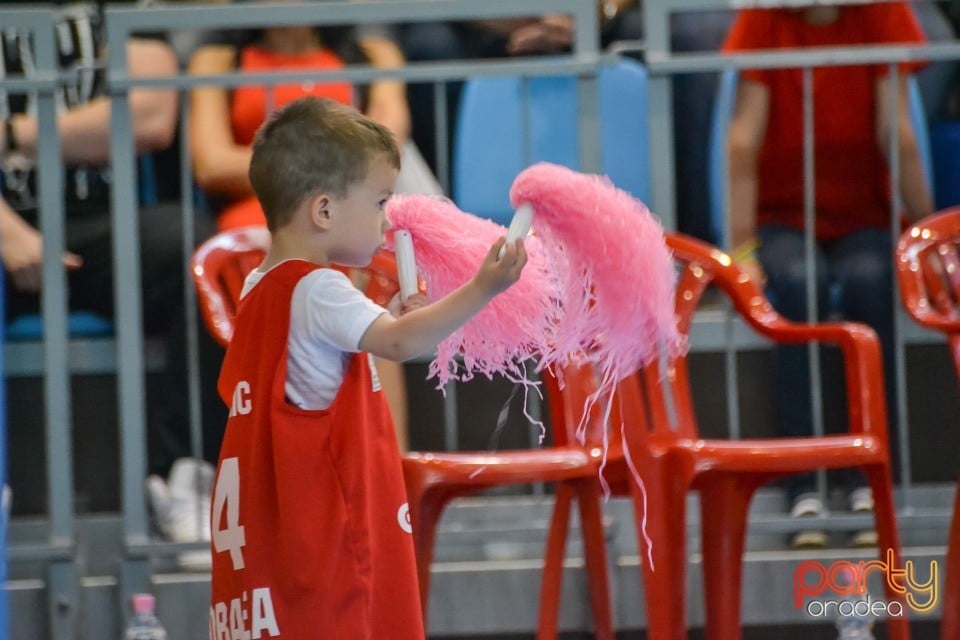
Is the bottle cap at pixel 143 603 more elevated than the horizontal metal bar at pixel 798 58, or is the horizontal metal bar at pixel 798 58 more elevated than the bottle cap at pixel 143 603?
the horizontal metal bar at pixel 798 58

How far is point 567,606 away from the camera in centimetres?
303

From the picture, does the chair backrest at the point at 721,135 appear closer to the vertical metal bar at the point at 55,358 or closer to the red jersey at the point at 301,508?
the vertical metal bar at the point at 55,358

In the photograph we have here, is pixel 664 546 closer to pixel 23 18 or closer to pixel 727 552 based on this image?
pixel 727 552

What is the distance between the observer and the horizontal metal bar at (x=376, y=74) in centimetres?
300

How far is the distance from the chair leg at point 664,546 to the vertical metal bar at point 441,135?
1.15m

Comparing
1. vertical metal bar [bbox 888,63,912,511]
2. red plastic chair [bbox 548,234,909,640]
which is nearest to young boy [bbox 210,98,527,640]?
red plastic chair [bbox 548,234,909,640]

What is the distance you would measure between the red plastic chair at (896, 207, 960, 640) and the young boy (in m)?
1.20

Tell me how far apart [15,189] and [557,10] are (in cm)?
147

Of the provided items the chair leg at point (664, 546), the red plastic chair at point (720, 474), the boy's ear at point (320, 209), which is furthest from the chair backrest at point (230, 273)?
the boy's ear at point (320, 209)

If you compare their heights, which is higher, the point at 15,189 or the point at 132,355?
the point at 15,189

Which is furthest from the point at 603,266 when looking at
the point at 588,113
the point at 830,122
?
the point at 830,122

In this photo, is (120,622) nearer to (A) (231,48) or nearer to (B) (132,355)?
(B) (132,355)

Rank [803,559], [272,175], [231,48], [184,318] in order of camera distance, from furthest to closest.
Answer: [231,48] → [184,318] → [803,559] → [272,175]

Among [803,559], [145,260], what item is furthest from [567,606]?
[145,260]
